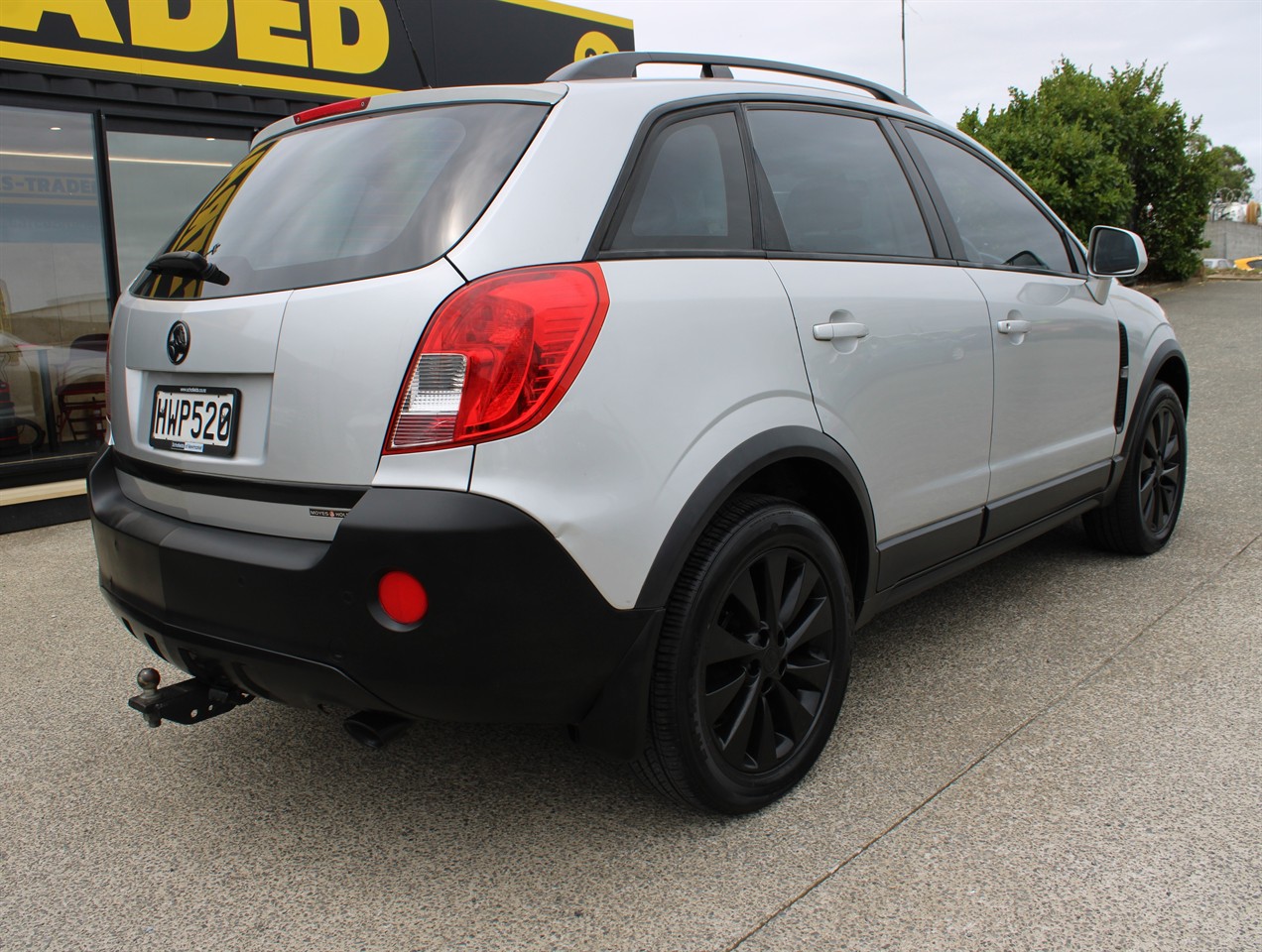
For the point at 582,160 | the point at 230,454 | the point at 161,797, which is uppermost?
the point at 582,160

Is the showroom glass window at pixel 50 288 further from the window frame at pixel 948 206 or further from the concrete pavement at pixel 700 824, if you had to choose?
the window frame at pixel 948 206

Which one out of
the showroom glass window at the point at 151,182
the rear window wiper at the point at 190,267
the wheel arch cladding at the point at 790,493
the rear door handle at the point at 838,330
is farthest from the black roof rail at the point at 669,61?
the showroom glass window at the point at 151,182

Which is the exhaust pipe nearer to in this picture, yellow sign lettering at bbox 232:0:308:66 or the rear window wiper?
the rear window wiper

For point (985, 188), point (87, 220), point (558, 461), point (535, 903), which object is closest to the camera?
point (558, 461)

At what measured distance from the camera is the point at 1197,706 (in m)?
3.02

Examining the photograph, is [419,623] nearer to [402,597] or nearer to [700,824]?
[402,597]

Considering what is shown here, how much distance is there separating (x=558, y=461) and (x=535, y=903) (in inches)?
37.1

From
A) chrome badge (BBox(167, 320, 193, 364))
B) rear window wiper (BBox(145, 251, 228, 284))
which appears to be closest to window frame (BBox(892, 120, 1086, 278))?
rear window wiper (BBox(145, 251, 228, 284))

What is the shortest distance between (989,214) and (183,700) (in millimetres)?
2906

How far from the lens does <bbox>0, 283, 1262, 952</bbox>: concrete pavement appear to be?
2111mm

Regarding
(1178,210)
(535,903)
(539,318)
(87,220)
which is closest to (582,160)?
(539,318)

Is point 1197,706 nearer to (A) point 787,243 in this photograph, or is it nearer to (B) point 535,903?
(A) point 787,243

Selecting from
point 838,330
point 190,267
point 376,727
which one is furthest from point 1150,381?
point 190,267

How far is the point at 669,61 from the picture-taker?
276 centimetres
